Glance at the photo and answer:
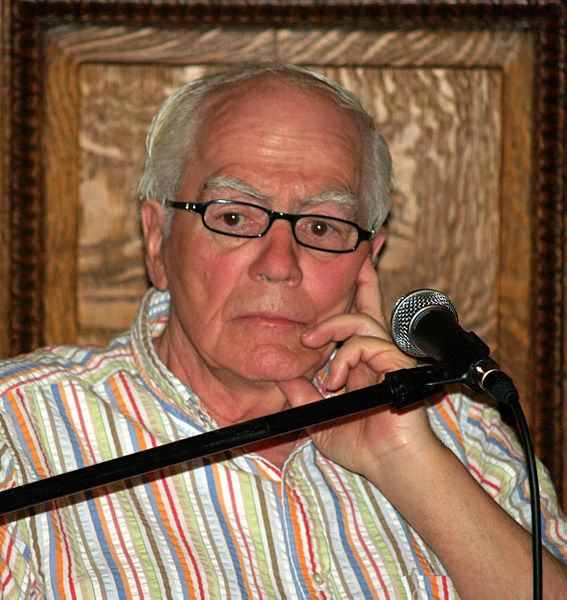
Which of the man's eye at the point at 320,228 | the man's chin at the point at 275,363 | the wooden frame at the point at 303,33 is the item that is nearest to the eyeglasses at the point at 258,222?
the man's eye at the point at 320,228

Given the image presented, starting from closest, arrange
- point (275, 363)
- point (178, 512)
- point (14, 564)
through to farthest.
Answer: point (14, 564) → point (178, 512) → point (275, 363)

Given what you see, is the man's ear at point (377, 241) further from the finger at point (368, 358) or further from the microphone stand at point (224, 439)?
the microphone stand at point (224, 439)

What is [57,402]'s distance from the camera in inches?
65.7

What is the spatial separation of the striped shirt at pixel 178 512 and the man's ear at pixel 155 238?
0.56 ft

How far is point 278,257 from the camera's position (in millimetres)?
1695

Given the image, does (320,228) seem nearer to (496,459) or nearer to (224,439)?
(496,459)

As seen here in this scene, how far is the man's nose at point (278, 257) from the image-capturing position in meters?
1.68

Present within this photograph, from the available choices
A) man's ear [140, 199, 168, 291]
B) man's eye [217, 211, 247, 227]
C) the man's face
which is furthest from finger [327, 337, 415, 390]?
man's ear [140, 199, 168, 291]

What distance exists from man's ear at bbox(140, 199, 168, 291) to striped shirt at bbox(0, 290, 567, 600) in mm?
170

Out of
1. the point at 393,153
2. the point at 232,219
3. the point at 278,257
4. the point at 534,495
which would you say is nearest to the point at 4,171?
the point at 232,219

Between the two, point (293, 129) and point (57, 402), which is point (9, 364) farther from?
point (293, 129)

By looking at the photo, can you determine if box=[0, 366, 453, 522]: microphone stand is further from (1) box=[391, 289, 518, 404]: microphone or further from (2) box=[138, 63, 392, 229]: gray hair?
(2) box=[138, 63, 392, 229]: gray hair

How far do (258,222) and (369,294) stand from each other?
31 cm

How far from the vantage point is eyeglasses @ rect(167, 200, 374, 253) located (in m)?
1.74
